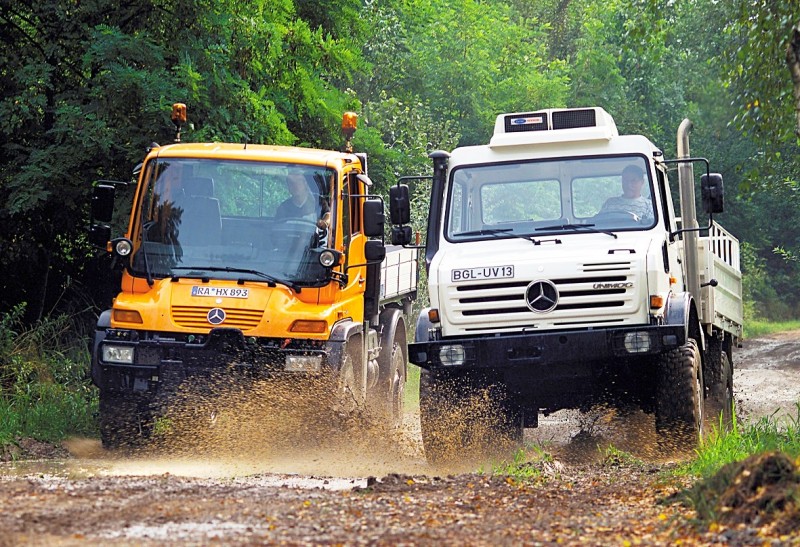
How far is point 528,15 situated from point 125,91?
3942 centimetres

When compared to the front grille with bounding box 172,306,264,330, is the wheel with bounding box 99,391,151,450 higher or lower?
lower

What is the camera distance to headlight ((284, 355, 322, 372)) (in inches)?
420

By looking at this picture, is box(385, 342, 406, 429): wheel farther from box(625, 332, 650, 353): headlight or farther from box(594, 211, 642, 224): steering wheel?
box(625, 332, 650, 353): headlight

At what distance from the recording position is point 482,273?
1035 centimetres

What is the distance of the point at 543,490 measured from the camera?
8664mm

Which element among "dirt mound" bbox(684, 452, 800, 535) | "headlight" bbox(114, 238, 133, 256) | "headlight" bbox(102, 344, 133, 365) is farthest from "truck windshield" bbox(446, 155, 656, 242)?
"dirt mound" bbox(684, 452, 800, 535)

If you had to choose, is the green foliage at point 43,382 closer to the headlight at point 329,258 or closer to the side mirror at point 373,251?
the headlight at point 329,258

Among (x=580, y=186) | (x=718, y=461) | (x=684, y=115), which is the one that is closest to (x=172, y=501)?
(x=718, y=461)

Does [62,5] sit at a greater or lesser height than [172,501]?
greater

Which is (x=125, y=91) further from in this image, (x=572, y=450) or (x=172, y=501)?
(x=172, y=501)

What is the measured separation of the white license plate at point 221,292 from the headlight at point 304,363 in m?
0.69

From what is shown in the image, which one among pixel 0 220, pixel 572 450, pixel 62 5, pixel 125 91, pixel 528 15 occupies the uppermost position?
pixel 528 15

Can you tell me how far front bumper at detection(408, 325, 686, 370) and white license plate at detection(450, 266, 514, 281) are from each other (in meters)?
0.47

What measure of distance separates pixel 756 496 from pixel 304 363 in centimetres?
458
